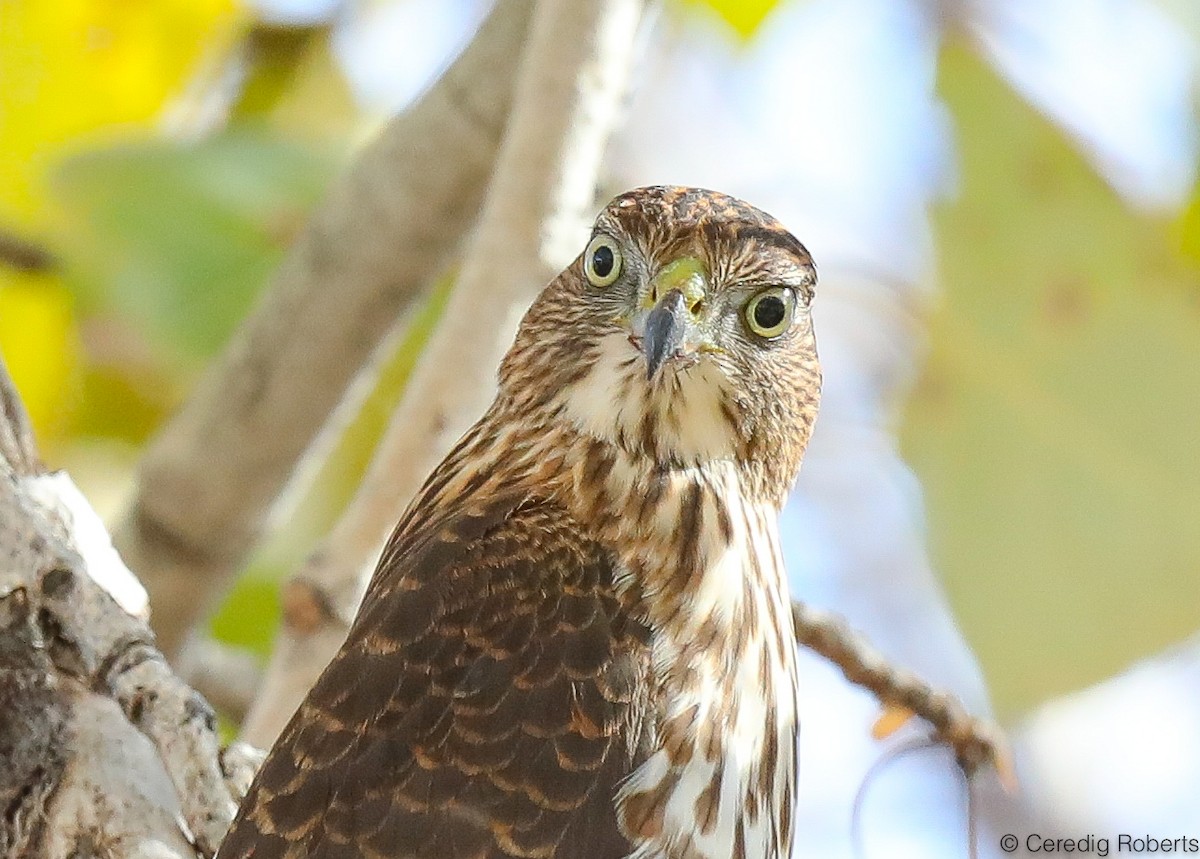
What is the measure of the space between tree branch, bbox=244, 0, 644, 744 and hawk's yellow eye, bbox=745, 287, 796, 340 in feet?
1.21

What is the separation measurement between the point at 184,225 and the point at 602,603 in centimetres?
181

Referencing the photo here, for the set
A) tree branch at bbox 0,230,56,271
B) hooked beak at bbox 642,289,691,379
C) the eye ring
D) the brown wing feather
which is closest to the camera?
the brown wing feather

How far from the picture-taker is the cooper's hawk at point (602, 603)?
273cm

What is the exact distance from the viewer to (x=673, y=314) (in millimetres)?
3227

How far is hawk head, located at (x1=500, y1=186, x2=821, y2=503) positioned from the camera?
130 inches

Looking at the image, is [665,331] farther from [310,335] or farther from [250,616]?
[250,616]

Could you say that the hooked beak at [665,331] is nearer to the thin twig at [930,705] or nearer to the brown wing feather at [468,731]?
the brown wing feather at [468,731]

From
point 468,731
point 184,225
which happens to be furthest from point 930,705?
point 184,225

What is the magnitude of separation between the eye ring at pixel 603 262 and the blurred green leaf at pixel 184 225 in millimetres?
1275

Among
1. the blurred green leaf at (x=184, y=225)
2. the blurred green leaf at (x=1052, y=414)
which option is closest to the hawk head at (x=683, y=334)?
the blurred green leaf at (x=1052, y=414)

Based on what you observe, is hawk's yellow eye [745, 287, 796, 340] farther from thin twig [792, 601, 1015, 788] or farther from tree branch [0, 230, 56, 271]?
tree branch [0, 230, 56, 271]

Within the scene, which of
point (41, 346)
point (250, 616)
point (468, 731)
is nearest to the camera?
point (468, 731)

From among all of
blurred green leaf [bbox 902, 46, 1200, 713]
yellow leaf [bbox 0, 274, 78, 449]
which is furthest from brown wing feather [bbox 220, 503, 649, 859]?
yellow leaf [bbox 0, 274, 78, 449]

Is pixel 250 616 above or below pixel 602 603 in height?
above
